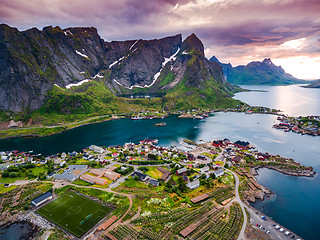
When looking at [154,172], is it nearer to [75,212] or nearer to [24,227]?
[75,212]

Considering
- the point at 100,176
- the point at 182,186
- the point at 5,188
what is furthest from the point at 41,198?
the point at 182,186

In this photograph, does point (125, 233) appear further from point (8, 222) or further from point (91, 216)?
point (8, 222)

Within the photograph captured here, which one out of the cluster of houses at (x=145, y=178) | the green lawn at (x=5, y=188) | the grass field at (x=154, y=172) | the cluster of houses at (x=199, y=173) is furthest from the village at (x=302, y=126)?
the green lawn at (x=5, y=188)

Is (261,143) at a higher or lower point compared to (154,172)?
lower

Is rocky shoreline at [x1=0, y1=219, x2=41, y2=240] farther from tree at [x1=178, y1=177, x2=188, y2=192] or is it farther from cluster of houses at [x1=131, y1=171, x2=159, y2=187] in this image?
tree at [x1=178, y1=177, x2=188, y2=192]

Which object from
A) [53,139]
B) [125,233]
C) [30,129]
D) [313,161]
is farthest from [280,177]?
[30,129]

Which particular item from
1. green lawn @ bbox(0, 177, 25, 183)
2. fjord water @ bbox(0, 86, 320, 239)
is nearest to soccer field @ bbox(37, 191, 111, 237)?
green lawn @ bbox(0, 177, 25, 183)
